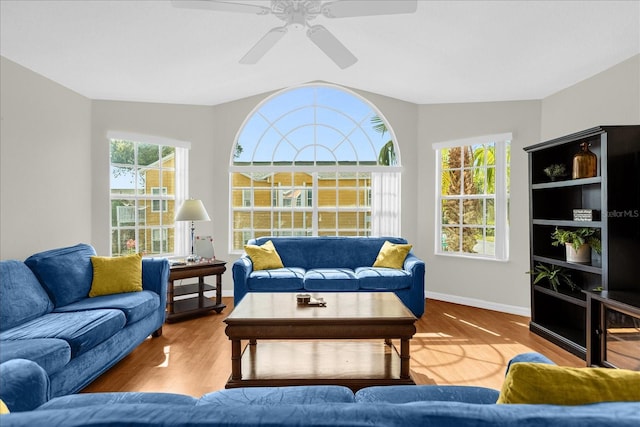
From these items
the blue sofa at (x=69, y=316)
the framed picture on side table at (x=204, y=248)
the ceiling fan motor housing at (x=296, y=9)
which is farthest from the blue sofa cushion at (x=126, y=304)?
the ceiling fan motor housing at (x=296, y=9)

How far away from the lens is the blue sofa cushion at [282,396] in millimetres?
1600

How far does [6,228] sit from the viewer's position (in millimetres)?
3324

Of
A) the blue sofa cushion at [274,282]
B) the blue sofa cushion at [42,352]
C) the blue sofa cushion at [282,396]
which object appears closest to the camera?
the blue sofa cushion at [282,396]

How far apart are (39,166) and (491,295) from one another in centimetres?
521

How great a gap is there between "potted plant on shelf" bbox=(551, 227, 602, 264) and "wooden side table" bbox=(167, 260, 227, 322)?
3599 millimetres

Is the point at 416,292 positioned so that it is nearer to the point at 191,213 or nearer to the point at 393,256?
the point at 393,256

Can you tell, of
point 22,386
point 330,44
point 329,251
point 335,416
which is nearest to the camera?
point 335,416

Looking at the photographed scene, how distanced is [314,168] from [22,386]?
4.35m

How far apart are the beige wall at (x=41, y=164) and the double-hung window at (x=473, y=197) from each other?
14.5 ft

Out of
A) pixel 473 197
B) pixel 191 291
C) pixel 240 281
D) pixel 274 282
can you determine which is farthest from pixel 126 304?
pixel 473 197

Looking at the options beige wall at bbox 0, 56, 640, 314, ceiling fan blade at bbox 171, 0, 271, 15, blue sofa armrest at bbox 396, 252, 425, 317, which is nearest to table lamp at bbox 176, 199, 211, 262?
beige wall at bbox 0, 56, 640, 314

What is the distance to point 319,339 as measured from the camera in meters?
2.70

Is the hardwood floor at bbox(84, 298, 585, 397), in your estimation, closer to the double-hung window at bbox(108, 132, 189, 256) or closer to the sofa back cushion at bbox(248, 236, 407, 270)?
the sofa back cushion at bbox(248, 236, 407, 270)

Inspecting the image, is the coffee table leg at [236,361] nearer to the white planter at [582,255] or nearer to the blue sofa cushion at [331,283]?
the blue sofa cushion at [331,283]
